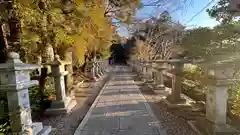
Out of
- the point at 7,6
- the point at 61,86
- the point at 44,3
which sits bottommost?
the point at 61,86

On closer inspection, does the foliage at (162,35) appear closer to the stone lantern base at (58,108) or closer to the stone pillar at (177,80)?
the stone pillar at (177,80)

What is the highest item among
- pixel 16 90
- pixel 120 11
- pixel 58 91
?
pixel 120 11

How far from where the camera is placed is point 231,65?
3.10m

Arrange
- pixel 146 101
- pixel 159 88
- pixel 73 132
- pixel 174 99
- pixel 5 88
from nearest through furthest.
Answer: pixel 5 88 < pixel 73 132 < pixel 174 99 < pixel 146 101 < pixel 159 88

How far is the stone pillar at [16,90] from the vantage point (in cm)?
265

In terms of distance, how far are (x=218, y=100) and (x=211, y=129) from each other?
54 centimetres

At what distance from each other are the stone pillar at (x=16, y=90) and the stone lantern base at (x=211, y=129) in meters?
3.01

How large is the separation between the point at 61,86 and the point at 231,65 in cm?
457

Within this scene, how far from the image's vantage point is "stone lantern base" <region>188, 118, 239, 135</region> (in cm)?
328

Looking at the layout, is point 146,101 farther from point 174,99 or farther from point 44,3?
point 44,3

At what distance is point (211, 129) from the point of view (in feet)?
11.2

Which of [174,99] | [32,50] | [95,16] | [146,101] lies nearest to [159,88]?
[146,101]

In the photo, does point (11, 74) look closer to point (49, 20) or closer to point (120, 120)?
point (120, 120)

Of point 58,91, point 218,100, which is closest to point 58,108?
point 58,91
